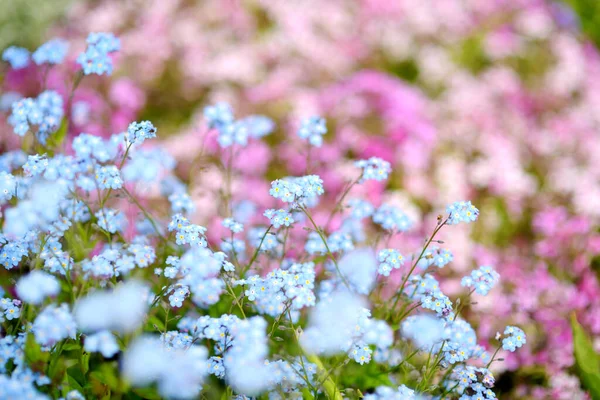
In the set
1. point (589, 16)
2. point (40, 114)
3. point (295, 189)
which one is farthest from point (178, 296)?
point (589, 16)

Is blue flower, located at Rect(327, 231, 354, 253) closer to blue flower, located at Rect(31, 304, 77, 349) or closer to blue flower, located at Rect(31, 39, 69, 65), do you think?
blue flower, located at Rect(31, 304, 77, 349)

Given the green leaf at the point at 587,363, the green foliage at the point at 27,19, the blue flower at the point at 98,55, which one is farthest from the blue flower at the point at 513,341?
the green foliage at the point at 27,19

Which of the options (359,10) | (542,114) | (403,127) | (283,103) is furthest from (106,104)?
(542,114)

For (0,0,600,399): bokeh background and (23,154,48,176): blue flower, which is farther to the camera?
(0,0,600,399): bokeh background

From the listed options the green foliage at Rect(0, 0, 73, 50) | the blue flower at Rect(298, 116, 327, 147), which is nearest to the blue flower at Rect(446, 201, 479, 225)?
the blue flower at Rect(298, 116, 327, 147)

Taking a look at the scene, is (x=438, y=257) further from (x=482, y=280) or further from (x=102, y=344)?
(x=102, y=344)

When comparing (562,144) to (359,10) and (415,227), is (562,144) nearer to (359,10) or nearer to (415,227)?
(415,227)

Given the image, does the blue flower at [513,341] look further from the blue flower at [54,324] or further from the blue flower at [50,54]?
the blue flower at [50,54]
